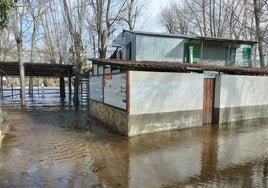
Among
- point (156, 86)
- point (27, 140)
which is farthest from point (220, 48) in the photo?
point (27, 140)

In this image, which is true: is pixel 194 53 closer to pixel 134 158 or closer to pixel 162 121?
pixel 162 121

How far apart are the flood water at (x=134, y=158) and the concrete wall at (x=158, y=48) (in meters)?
6.64

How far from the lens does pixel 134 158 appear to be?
7.00 meters

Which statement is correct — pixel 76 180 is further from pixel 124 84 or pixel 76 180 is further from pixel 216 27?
pixel 216 27

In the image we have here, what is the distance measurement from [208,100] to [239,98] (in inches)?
72.0

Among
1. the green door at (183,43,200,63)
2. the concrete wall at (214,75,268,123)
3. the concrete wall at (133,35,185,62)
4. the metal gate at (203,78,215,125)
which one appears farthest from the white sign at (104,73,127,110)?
the green door at (183,43,200,63)

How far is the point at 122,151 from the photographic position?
7660mm

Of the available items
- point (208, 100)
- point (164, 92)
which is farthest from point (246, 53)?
point (164, 92)

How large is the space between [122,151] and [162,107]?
3.13 metres

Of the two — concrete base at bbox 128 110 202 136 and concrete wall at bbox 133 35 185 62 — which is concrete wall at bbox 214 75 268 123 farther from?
concrete wall at bbox 133 35 185 62

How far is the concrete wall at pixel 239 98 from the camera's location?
1193cm

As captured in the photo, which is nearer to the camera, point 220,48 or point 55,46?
point 220,48

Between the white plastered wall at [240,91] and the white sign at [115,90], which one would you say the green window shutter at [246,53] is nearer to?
the white plastered wall at [240,91]

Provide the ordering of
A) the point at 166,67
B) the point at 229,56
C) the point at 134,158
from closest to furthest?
the point at 134,158 < the point at 166,67 < the point at 229,56
